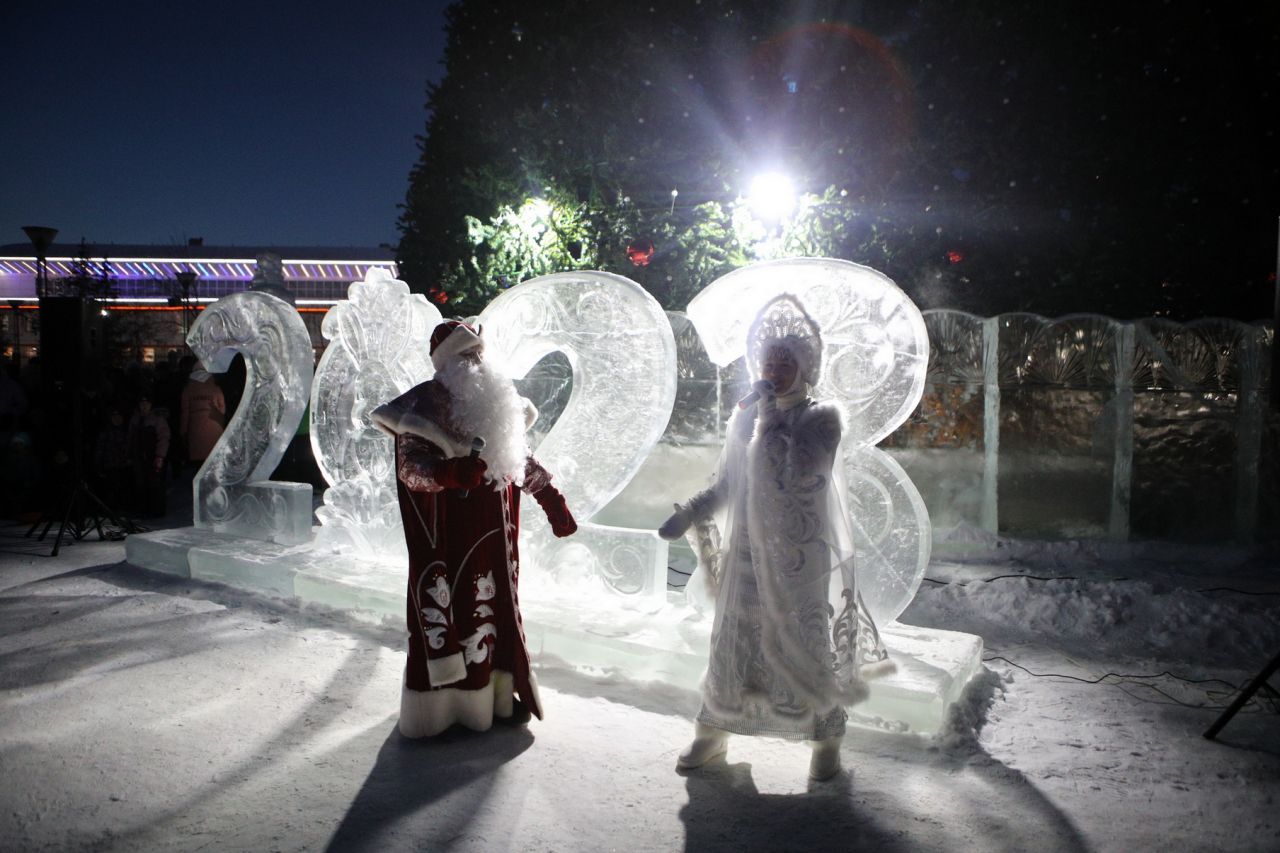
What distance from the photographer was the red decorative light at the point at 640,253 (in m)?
7.97

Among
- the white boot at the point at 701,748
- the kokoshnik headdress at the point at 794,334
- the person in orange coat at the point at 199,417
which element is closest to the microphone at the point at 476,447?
the kokoshnik headdress at the point at 794,334

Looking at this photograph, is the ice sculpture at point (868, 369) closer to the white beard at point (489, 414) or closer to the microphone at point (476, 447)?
the white beard at point (489, 414)

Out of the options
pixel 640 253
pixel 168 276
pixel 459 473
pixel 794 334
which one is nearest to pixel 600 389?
pixel 459 473

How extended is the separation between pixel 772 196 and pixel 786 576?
5057 millimetres

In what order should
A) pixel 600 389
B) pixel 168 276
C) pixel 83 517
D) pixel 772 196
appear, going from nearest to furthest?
pixel 600 389 < pixel 772 196 < pixel 83 517 < pixel 168 276

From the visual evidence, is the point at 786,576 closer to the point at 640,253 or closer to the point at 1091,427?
the point at 640,253

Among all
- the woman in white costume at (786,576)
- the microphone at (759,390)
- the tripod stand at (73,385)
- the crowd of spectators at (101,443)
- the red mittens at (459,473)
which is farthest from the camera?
the crowd of spectators at (101,443)

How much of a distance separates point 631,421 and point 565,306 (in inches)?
29.1

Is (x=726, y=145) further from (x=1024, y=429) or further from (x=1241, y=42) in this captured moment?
(x=1241, y=42)

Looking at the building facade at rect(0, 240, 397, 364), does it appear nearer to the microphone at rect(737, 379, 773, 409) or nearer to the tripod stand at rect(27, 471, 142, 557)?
the tripod stand at rect(27, 471, 142, 557)

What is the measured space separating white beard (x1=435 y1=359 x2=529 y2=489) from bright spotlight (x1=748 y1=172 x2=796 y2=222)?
4500 millimetres

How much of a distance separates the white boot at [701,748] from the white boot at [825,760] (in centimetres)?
34

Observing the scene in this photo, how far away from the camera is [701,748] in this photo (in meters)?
3.31

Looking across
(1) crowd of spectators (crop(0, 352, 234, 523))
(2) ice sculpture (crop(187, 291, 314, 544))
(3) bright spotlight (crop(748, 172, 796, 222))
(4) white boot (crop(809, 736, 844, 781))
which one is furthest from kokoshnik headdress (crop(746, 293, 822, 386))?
(1) crowd of spectators (crop(0, 352, 234, 523))
